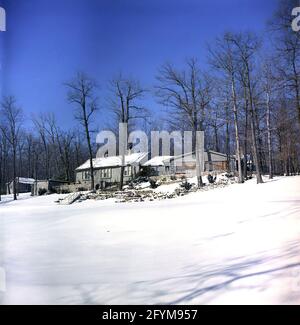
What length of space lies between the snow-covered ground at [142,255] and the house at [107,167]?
1.20ft

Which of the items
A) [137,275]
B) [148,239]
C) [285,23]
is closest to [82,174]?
[148,239]

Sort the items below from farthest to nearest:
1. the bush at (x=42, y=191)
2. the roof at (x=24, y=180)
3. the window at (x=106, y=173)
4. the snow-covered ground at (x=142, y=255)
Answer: the bush at (x=42, y=191)
the roof at (x=24, y=180)
the window at (x=106, y=173)
the snow-covered ground at (x=142, y=255)

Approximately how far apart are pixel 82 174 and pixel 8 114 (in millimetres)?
1062

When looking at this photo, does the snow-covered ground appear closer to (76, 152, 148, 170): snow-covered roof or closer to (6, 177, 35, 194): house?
(6, 177, 35, 194): house

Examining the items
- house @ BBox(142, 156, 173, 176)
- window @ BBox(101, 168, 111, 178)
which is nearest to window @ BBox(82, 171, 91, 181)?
window @ BBox(101, 168, 111, 178)

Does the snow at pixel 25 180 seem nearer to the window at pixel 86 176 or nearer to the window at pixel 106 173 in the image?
the window at pixel 86 176

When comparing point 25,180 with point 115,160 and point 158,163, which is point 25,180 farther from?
point 158,163

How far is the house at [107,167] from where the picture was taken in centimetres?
265

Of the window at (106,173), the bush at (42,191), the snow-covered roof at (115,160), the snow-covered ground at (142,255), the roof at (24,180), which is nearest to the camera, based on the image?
the snow-covered ground at (142,255)

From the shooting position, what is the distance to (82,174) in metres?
3.15

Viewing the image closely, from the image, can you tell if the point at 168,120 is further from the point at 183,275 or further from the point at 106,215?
the point at 106,215

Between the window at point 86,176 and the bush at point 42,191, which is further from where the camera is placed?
the bush at point 42,191

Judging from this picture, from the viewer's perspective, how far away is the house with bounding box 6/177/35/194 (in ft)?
10.2

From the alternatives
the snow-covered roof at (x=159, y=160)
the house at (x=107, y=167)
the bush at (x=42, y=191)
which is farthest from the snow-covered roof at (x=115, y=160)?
the bush at (x=42, y=191)
